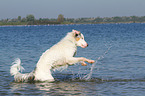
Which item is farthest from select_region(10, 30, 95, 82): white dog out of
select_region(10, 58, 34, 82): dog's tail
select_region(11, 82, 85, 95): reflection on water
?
select_region(11, 82, 85, 95): reflection on water

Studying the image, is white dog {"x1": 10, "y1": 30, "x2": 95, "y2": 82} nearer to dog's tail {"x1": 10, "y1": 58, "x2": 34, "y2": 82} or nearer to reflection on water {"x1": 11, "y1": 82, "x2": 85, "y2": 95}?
dog's tail {"x1": 10, "y1": 58, "x2": 34, "y2": 82}

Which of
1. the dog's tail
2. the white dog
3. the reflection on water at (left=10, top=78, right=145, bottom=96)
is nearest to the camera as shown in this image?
the reflection on water at (left=10, top=78, right=145, bottom=96)

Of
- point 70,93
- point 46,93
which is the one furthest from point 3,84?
point 70,93

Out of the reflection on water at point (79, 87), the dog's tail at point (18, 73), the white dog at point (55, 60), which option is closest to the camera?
the reflection on water at point (79, 87)

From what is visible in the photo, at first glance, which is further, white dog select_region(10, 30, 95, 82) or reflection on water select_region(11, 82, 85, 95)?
white dog select_region(10, 30, 95, 82)

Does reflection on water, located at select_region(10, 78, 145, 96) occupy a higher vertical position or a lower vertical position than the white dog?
lower

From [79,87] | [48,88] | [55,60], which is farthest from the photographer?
[55,60]

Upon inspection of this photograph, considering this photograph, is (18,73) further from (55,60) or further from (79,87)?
(79,87)

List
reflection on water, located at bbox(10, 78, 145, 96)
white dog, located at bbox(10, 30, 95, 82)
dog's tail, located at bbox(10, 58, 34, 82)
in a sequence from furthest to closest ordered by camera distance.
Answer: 1. dog's tail, located at bbox(10, 58, 34, 82)
2. white dog, located at bbox(10, 30, 95, 82)
3. reflection on water, located at bbox(10, 78, 145, 96)

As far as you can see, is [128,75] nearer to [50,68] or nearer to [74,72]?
[74,72]

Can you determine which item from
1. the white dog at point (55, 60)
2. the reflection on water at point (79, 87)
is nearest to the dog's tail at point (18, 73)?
the white dog at point (55, 60)

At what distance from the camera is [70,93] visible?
10008mm

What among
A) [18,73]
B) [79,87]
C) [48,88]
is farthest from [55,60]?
[18,73]

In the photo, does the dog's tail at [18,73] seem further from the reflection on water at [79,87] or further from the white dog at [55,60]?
the reflection on water at [79,87]
